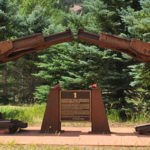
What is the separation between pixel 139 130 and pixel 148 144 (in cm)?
152

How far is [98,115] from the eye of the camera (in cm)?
747

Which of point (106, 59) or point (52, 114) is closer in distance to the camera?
point (52, 114)

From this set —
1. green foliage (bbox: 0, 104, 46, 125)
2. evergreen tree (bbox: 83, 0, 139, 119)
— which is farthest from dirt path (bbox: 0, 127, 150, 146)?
evergreen tree (bbox: 83, 0, 139, 119)

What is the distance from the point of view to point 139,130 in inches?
287

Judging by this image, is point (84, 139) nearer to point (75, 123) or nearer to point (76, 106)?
point (76, 106)

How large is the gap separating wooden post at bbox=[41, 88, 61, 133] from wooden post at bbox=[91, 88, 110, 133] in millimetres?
1007

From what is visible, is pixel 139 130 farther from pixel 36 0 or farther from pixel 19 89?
pixel 36 0

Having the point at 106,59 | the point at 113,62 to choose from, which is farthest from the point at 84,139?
the point at 113,62

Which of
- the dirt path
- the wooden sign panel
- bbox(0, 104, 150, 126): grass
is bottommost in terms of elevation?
the dirt path

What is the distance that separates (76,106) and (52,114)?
0.73 metres

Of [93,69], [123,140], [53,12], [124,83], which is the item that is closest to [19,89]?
[93,69]

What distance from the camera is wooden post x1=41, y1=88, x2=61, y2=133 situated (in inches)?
295

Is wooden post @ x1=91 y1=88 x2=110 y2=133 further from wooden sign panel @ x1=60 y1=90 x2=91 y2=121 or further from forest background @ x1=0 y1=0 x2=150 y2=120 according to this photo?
forest background @ x1=0 y1=0 x2=150 y2=120

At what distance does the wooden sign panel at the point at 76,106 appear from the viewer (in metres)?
7.51
